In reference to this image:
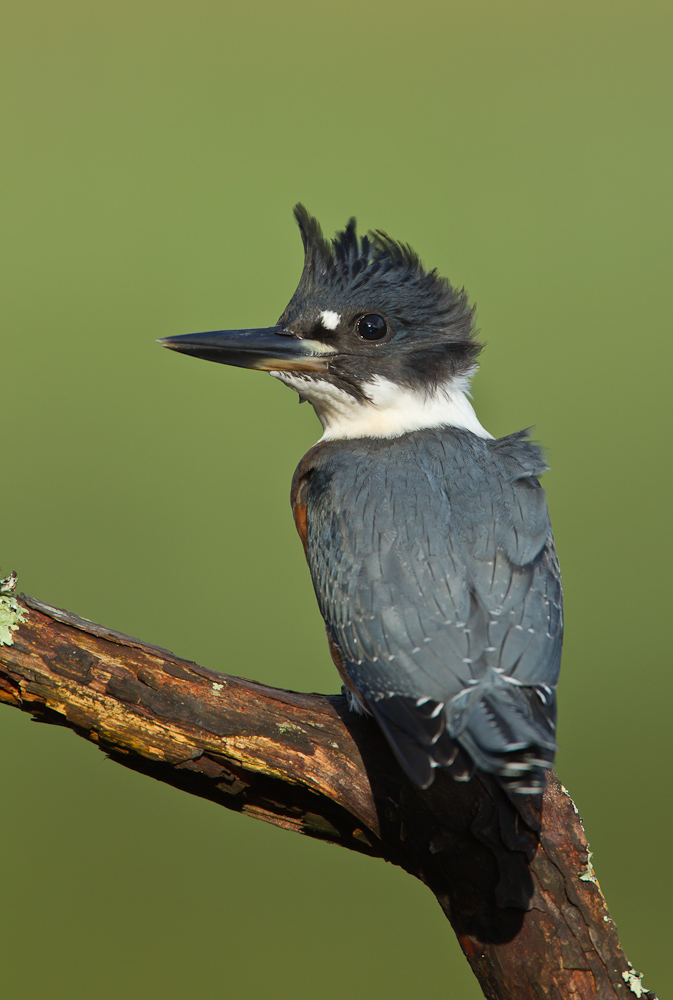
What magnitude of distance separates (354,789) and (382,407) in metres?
0.83

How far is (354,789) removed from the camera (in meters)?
1.57

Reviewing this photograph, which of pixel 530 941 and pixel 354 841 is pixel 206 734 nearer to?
pixel 354 841

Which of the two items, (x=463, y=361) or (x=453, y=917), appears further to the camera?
(x=463, y=361)

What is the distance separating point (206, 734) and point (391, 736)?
1.19 ft

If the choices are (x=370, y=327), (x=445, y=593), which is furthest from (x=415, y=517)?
(x=370, y=327)

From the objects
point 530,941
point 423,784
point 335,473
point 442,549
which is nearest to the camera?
point 423,784

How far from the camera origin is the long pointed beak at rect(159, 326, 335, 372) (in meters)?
1.92

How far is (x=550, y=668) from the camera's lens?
148 cm

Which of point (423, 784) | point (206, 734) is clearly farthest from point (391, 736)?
point (206, 734)

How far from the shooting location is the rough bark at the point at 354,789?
1.49 meters

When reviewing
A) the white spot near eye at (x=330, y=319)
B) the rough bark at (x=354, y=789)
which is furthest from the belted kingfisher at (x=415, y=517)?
the rough bark at (x=354, y=789)

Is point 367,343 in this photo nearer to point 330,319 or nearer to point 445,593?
point 330,319

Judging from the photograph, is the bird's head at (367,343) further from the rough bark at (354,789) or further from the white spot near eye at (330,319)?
the rough bark at (354,789)

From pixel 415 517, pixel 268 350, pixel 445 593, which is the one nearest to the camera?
pixel 445 593
